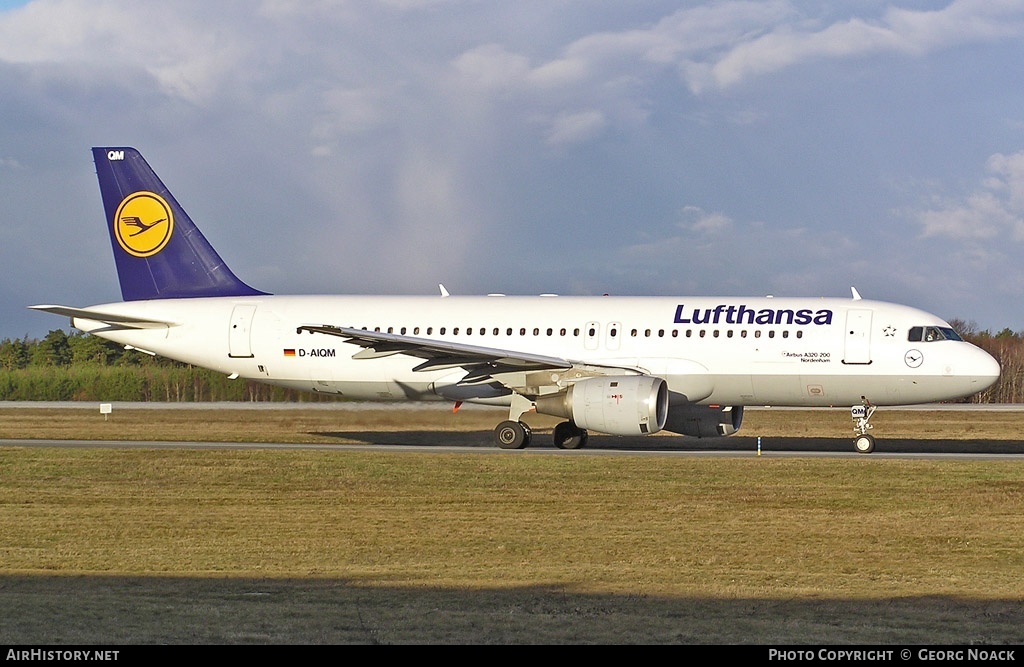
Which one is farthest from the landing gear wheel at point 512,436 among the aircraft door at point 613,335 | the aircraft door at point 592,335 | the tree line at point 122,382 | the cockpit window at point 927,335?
the tree line at point 122,382

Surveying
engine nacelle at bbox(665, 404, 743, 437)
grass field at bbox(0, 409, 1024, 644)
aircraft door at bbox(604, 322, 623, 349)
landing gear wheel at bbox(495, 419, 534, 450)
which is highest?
aircraft door at bbox(604, 322, 623, 349)

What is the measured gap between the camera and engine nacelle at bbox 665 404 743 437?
30641 millimetres

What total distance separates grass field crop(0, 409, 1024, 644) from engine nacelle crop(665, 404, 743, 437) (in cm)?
400

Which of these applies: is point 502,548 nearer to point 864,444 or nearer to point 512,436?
point 512,436

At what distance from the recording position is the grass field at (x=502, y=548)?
987cm

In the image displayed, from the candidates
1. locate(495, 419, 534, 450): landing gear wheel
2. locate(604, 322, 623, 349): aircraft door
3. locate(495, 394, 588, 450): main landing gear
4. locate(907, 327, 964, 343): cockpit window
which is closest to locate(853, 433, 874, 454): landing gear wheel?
locate(907, 327, 964, 343): cockpit window

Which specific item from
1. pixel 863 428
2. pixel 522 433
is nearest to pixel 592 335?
pixel 522 433

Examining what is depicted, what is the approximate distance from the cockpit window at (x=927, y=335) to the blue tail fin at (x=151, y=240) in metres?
16.5

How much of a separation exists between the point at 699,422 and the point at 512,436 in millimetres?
4725

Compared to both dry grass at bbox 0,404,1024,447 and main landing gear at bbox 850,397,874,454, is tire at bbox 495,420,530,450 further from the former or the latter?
main landing gear at bbox 850,397,874,454

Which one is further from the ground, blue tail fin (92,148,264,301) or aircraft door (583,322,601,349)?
blue tail fin (92,148,264,301)

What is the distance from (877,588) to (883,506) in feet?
23.5

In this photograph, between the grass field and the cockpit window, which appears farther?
the cockpit window
